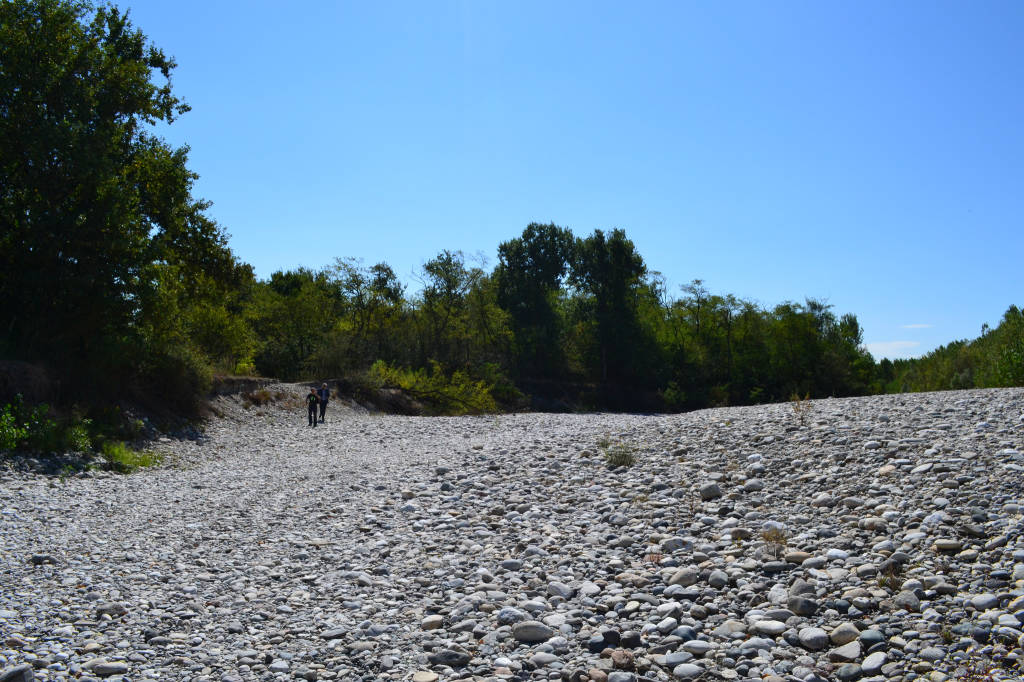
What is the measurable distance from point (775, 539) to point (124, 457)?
1551cm

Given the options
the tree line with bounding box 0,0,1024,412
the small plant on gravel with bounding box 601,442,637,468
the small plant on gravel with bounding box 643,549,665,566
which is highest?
the tree line with bounding box 0,0,1024,412

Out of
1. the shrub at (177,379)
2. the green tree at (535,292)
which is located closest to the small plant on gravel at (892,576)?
the shrub at (177,379)

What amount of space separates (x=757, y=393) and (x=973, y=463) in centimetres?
4792

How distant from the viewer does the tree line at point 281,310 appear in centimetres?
1752

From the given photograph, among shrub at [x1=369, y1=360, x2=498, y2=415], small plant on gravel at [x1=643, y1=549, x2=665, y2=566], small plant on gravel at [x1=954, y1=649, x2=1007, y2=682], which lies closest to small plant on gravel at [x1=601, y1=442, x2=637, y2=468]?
small plant on gravel at [x1=643, y1=549, x2=665, y2=566]

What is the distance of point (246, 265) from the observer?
25047 millimetres

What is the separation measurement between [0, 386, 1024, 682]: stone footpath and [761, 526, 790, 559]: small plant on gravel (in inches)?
1.4

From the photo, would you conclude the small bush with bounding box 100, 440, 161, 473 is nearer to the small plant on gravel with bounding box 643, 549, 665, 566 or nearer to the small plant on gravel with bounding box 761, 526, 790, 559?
the small plant on gravel with bounding box 643, 549, 665, 566

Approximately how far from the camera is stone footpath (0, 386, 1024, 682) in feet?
16.4

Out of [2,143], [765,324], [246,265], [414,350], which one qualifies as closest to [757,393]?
[765,324]

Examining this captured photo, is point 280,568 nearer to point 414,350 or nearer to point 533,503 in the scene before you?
point 533,503

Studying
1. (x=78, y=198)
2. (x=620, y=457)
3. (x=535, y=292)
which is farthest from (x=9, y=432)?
(x=535, y=292)

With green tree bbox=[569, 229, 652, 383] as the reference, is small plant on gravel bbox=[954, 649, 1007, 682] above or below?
below

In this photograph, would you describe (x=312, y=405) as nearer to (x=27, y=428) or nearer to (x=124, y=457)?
(x=124, y=457)
